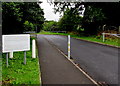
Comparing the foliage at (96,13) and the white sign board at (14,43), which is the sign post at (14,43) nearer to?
the white sign board at (14,43)

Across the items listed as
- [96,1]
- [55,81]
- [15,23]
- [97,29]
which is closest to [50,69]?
[55,81]

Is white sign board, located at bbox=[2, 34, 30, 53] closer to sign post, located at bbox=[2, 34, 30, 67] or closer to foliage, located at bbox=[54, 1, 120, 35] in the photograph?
sign post, located at bbox=[2, 34, 30, 67]

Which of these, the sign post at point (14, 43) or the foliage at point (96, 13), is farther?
the foliage at point (96, 13)

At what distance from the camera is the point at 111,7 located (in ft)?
64.7

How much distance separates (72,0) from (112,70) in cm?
1690

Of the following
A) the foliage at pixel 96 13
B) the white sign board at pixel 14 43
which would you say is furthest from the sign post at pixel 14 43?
the foliage at pixel 96 13

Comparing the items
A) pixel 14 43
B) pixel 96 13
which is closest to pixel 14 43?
pixel 14 43

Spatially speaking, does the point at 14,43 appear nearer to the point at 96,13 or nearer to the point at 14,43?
the point at 14,43

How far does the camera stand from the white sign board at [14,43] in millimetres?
5762

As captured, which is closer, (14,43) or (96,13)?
(14,43)

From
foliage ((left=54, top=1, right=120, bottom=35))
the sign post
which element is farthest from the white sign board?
foliage ((left=54, top=1, right=120, bottom=35))

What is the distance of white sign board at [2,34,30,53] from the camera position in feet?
18.9

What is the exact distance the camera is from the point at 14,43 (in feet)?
19.7

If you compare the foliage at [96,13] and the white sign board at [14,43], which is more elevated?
the foliage at [96,13]
